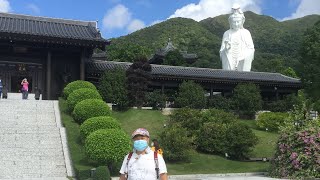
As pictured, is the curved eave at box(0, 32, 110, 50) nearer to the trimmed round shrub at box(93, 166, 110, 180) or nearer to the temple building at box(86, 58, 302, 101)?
the temple building at box(86, 58, 302, 101)

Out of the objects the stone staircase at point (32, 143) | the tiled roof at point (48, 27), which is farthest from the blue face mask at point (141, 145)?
the tiled roof at point (48, 27)

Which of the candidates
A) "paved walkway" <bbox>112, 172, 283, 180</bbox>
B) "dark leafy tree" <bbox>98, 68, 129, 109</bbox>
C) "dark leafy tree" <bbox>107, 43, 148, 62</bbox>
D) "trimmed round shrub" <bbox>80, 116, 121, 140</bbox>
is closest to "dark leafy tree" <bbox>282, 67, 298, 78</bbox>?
"dark leafy tree" <bbox>107, 43, 148, 62</bbox>

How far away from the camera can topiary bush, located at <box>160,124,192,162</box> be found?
58.0ft

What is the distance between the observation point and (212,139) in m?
19.7

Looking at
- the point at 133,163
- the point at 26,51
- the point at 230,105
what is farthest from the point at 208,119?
the point at 133,163

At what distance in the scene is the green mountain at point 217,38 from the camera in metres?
67.6

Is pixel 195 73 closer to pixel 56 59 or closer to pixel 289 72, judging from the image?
pixel 56 59

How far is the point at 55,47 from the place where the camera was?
87.8ft

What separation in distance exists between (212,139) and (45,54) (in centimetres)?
1285

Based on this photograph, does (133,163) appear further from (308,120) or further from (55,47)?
(55,47)

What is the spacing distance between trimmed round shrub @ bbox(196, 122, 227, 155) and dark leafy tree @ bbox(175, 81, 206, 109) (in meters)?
6.63

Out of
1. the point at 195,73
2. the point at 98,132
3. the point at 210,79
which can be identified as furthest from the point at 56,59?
the point at 98,132

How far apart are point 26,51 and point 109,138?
14.8 metres

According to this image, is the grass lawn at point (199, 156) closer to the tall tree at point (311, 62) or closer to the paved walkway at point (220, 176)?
the paved walkway at point (220, 176)
